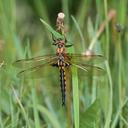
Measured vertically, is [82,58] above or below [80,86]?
above

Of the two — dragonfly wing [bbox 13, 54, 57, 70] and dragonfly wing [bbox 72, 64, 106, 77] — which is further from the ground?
dragonfly wing [bbox 13, 54, 57, 70]

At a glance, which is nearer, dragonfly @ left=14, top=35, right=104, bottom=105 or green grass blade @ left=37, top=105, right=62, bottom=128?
dragonfly @ left=14, top=35, right=104, bottom=105

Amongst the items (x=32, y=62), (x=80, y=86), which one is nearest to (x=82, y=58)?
(x=32, y=62)

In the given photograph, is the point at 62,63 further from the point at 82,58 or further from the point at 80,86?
the point at 80,86

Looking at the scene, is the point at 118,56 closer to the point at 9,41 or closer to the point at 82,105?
the point at 82,105

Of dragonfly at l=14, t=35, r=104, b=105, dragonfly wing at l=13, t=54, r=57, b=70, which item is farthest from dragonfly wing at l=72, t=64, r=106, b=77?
dragonfly wing at l=13, t=54, r=57, b=70

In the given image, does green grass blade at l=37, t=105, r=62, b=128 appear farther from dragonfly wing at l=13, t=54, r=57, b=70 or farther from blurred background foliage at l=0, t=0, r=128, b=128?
dragonfly wing at l=13, t=54, r=57, b=70

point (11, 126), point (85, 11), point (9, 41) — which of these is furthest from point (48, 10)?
point (11, 126)

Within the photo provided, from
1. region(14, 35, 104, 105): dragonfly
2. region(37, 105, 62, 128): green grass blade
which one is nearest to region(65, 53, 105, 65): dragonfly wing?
region(14, 35, 104, 105): dragonfly

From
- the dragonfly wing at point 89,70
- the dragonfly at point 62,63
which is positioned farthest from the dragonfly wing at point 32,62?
the dragonfly wing at point 89,70
